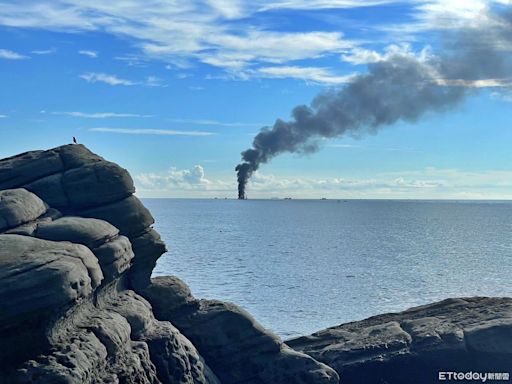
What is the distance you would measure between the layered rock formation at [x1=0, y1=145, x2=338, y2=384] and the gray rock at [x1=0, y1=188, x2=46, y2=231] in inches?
2.0

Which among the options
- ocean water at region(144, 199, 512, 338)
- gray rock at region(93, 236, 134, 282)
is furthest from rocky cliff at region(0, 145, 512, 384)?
ocean water at region(144, 199, 512, 338)

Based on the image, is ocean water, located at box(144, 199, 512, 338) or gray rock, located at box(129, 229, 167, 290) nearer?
gray rock, located at box(129, 229, 167, 290)

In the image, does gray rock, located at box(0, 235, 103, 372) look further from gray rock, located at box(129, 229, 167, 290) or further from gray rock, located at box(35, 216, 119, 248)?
gray rock, located at box(129, 229, 167, 290)

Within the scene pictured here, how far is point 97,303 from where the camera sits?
92.0ft

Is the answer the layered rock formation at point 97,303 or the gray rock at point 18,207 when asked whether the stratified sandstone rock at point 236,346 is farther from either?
the gray rock at point 18,207

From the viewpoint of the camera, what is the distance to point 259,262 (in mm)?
93000

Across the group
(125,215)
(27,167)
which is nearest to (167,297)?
(125,215)

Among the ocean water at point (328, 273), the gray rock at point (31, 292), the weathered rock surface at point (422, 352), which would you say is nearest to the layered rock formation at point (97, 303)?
the gray rock at point (31, 292)

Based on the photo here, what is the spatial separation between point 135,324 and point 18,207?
6862mm

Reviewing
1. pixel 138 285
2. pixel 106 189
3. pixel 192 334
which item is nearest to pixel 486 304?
pixel 192 334

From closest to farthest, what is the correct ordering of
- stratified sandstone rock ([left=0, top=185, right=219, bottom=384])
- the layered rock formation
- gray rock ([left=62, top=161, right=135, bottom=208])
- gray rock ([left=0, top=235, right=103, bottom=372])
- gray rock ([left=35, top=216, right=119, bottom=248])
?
gray rock ([left=0, top=235, right=103, bottom=372]), stratified sandstone rock ([left=0, top=185, right=219, bottom=384]), the layered rock formation, gray rock ([left=35, top=216, right=119, bottom=248]), gray rock ([left=62, top=161, right=135, bottom=208])

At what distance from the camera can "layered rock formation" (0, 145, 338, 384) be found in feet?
74.1

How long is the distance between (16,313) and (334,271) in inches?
2570

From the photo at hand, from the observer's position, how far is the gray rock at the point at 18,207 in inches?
1070
